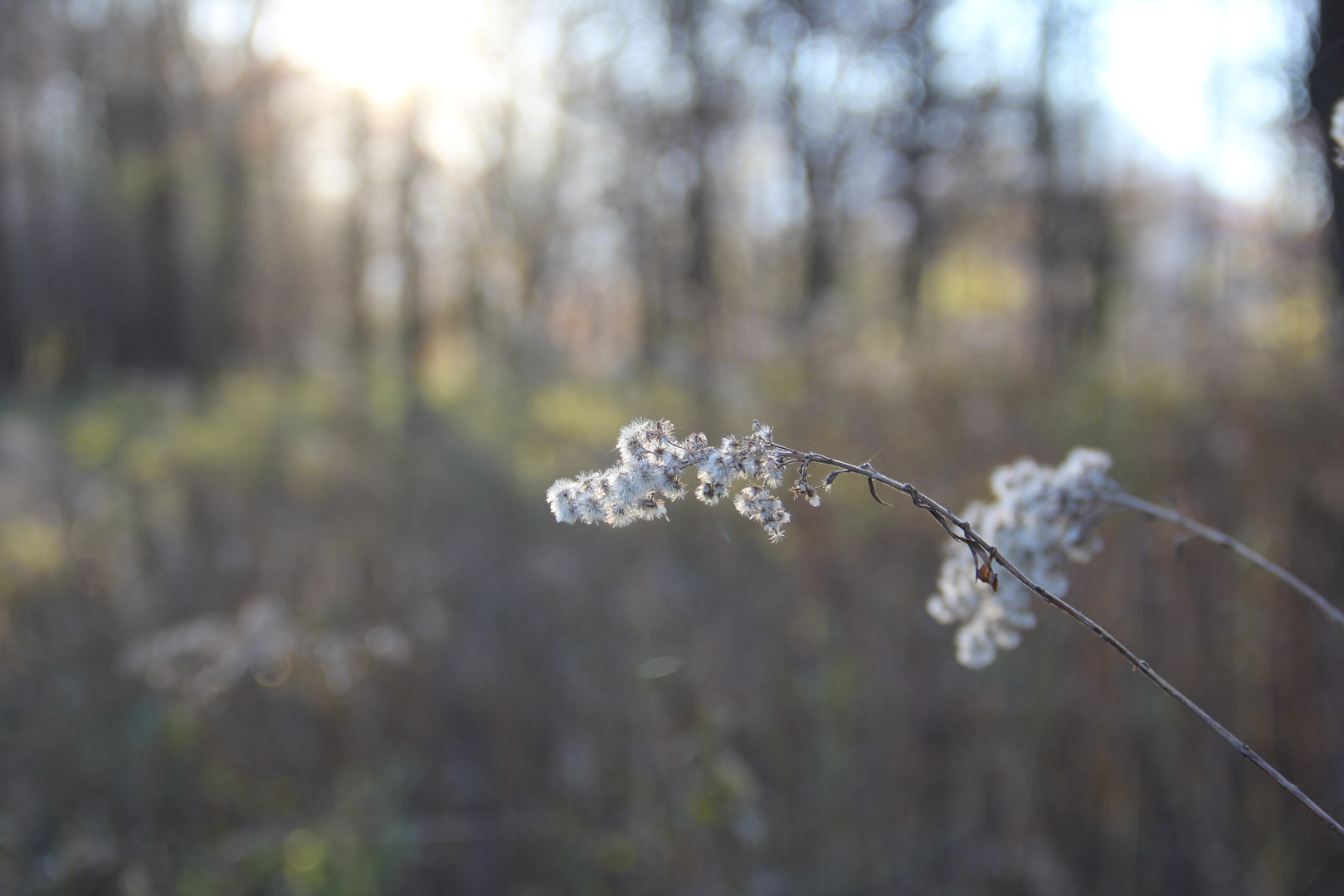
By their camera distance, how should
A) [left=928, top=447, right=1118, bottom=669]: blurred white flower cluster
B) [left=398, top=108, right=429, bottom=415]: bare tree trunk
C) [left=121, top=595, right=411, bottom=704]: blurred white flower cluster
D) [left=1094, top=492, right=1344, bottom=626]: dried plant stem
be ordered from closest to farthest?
[left=1094, top=492, right=1344, bottom=626]: dried plant stem → [left=928, top=447, right=1118, bottom=669]: blurred white flower cluster → [left=121, top=595, right=411, bottom=704]: blurred white flower cluster → [left=398, top=108, right=429, bottom=415]: bare tree trunk

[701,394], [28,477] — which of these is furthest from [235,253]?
[701,394]

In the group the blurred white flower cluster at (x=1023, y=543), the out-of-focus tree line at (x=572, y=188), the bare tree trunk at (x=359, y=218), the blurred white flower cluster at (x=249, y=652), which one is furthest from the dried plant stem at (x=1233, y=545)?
the bare tree trunk at (x=359, y=218)

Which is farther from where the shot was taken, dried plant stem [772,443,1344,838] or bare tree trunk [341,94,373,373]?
bare tree trunk [341,94,373,373]

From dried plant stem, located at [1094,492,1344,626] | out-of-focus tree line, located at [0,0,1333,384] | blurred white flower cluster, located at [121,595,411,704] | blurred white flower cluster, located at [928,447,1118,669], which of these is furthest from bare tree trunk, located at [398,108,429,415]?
dried plant stem, located at [1094,492,1344,626]

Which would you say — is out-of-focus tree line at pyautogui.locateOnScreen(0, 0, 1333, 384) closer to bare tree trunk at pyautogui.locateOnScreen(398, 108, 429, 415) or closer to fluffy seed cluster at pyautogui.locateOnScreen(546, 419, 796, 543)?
bare tree trunk at pyautogui.locateOnScreen(398, 108, 429, 415)

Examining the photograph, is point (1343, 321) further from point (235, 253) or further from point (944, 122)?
point (235, 253)
